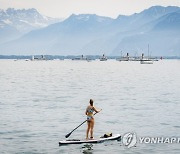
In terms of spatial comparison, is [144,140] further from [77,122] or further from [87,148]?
[77,122]

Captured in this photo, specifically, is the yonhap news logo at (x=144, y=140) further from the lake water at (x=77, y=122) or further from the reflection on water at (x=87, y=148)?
the reflection on water at (x=87, y=148)

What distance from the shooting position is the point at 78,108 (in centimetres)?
5478

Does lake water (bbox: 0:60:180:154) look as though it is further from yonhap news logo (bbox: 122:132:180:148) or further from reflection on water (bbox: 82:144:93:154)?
yonhap news logo (bbox: 122:132:180:148)

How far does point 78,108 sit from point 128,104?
815 cm

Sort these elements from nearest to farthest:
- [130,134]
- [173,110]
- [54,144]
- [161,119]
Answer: [54,144], [130,134], [161,119], [173,110]

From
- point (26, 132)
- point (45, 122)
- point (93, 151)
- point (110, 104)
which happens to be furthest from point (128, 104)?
point (93, 151)

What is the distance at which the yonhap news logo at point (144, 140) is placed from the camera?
Result: 3400 centimetres

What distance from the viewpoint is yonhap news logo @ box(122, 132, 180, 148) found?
34000mm

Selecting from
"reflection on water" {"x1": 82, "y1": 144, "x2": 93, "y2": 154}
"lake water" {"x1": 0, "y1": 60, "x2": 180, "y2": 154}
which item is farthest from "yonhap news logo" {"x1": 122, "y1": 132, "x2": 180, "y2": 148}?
"reflection on water" {"x1": 82, "y1": 144, "x2": 93, "y2": 154}

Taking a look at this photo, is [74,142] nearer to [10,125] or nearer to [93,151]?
[93,151]

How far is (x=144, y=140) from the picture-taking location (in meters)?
A: 35.1

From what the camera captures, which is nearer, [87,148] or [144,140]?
[87,148]

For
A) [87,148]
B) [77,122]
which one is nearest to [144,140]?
[87,148]

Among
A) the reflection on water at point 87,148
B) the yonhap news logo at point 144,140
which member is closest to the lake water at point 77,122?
the reflection on water at point 87,148
